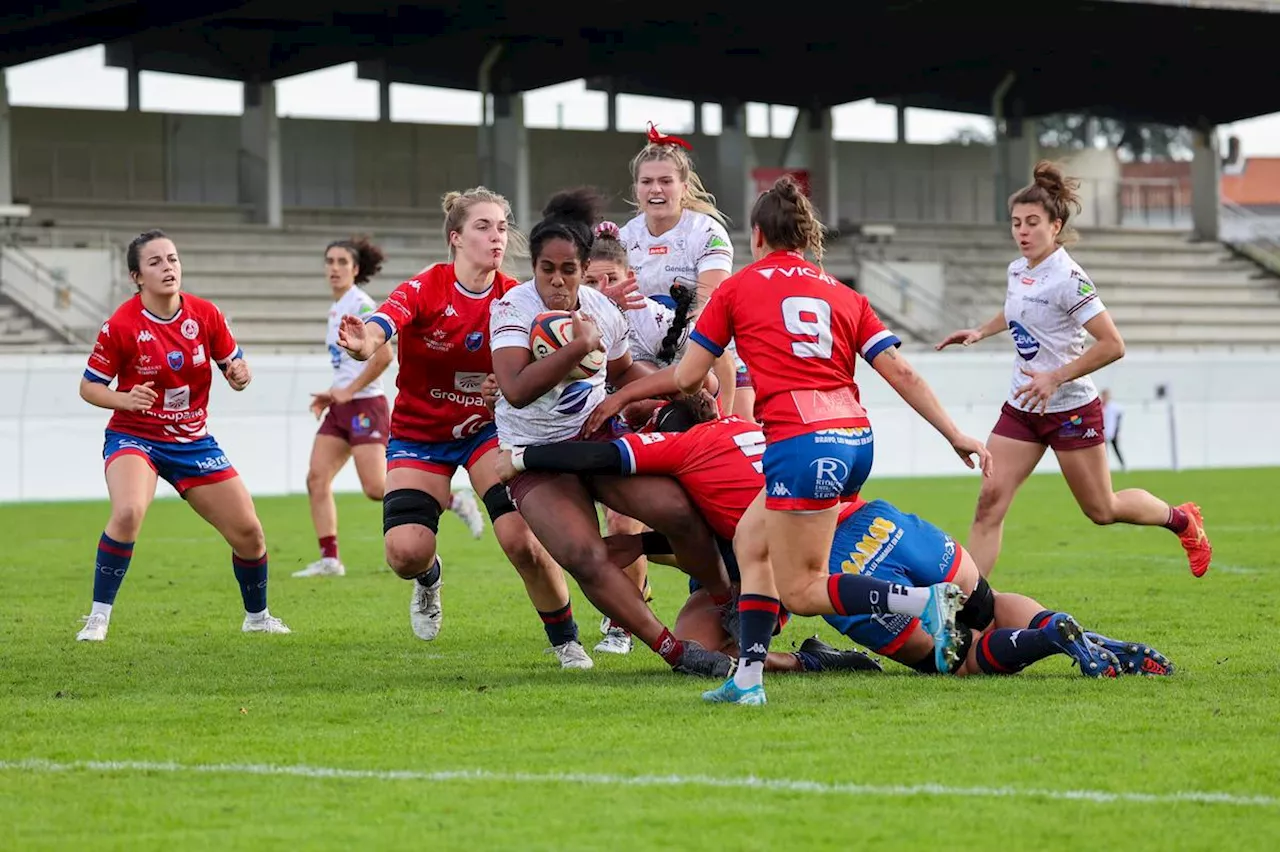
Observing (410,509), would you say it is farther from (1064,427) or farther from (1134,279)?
(1134,279)

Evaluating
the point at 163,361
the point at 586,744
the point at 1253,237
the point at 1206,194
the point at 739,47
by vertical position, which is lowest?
the point at 586,744

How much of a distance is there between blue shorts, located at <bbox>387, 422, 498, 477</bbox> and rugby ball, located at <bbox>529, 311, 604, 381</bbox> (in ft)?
3.63

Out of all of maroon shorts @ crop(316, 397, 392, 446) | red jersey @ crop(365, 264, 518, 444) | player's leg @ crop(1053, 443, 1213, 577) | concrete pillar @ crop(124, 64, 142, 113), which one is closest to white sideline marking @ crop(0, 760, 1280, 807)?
red jersey @ crop(365, 264, 518, 444)

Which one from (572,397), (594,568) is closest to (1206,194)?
(572,397)

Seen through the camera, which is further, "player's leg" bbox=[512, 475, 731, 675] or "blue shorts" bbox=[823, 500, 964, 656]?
"player's leg" bbox=[512, 475, 731, 675]

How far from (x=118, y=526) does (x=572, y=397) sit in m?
2.81

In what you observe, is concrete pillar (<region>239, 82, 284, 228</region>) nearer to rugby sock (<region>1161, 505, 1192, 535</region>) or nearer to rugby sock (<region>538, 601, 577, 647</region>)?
rugby sock (<region>1161, 505, 1192, 535</region>)

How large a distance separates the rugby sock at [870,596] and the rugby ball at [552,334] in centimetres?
139

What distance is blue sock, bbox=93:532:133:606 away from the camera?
30.2 ft

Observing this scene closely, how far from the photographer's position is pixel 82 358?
22281 millimetres

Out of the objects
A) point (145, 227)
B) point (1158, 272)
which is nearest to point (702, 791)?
point (145, 227)

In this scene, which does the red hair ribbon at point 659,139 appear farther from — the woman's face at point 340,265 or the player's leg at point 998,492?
the woman's face at point 340,265

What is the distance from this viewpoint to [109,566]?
9242mm

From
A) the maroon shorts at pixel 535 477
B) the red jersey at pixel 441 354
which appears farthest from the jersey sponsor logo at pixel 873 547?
the red jersey at pixel 441 354
